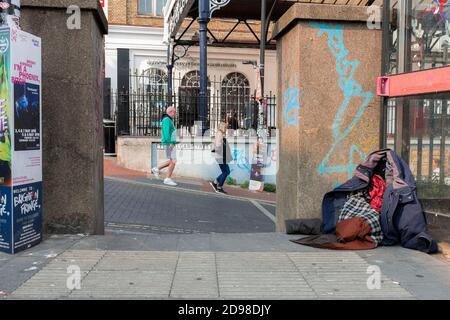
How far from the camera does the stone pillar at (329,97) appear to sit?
19.7 ft

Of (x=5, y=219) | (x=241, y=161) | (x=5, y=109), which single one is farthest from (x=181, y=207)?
(x=5, y=109)

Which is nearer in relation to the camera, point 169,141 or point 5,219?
point 5,219

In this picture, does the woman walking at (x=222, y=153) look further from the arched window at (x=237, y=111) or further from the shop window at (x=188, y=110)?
the shop window at (x=188, y=110)

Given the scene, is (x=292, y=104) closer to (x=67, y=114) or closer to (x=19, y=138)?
(x=67, y=114)

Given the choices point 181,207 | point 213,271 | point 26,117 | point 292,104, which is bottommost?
point 181,207

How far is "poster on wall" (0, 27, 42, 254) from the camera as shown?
459 cm

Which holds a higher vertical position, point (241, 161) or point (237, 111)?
point (237, 111)

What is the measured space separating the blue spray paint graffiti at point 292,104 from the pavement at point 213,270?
1.47 meters

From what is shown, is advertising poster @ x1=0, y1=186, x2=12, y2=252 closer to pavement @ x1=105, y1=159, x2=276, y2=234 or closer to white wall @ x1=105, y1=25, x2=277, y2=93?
pavement @ x1=105, y1=159, x2=276, y2=234

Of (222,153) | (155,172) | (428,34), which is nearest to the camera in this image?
(428,34)

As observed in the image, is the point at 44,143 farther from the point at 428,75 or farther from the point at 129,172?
the point at 129,172

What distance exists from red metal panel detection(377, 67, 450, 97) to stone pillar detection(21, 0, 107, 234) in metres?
3.50

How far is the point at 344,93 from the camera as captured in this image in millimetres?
6094

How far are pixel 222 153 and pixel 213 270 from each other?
8.52m
